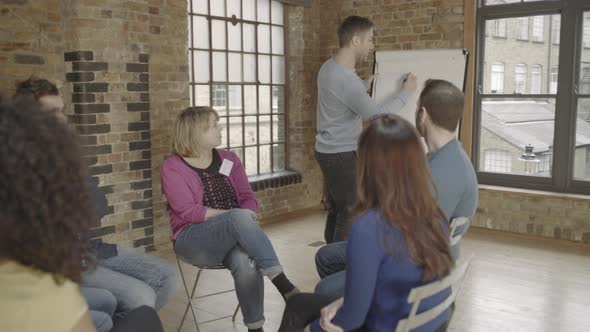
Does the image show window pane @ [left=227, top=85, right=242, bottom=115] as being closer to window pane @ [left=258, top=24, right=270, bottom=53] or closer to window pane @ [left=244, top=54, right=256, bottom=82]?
window pane @ [left=244, top=54, right=256, bottom=82]

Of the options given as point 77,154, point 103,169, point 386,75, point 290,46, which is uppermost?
point 290,46

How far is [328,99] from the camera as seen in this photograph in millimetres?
3896

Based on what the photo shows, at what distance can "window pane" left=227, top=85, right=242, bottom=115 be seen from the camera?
5816 millimetres

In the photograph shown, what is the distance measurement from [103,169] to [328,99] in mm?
1901

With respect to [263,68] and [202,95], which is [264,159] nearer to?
[263,68]

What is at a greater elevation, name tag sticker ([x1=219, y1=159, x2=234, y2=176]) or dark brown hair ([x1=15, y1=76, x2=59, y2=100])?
dark brown hair ([x1=15, y1=76, x2=59, y2=100])

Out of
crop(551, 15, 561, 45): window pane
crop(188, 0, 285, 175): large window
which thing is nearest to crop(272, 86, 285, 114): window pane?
crop(188, 0, 285, 175): large window

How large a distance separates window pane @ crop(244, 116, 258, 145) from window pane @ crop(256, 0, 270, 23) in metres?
1.08

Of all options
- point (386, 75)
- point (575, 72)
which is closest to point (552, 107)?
point (575, 72)

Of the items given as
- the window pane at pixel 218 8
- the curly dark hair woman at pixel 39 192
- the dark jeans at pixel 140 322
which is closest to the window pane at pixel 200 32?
the window pane at pixel 218 8

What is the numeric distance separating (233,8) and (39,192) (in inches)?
195

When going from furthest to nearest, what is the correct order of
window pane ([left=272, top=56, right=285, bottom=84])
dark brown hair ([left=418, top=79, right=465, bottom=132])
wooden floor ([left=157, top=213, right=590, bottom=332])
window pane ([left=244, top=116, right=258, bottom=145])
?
window pane ([left=272, top=56, right=285, bottom=84]), window pane ([left=244, top=116, right=258, bottom=145]), wooden floor ([left=157, top=213, right=590, bottom=332]), dark brown hair ([left=418, top=79, right=465, bottom=132])

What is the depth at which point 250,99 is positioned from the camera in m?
6.07

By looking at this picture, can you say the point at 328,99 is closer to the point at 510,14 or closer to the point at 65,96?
the point at 65,96
